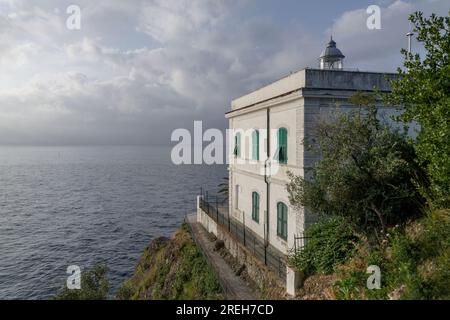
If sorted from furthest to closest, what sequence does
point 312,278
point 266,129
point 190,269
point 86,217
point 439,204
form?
point 86,217 → point 190,269 → point 266,129 → point 312,278 → point 439,204

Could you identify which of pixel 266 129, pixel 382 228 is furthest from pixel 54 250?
pixel 382 228

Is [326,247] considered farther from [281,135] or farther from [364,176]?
[281,135]

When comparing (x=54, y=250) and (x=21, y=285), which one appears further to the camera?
(x=54, y=250)

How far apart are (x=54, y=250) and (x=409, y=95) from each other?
33.5 metres

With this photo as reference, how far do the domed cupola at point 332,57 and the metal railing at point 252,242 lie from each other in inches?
386

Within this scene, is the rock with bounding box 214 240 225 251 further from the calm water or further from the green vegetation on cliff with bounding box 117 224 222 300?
the calm water

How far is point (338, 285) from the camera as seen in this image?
777 centimetres

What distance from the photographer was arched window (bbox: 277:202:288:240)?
14.0 metres

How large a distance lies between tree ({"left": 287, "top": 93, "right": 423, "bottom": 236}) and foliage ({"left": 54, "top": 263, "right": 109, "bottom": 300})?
11985mm

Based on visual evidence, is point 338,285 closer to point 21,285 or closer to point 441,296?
point 441,296

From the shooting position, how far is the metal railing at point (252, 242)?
39.5 ft

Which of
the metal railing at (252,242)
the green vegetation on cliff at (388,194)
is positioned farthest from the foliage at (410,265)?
the metal railing at (252,242)

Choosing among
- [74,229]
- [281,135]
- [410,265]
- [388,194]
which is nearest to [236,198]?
[281,135]

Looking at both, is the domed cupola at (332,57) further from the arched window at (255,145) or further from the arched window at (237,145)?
the arched window at (237,145)
